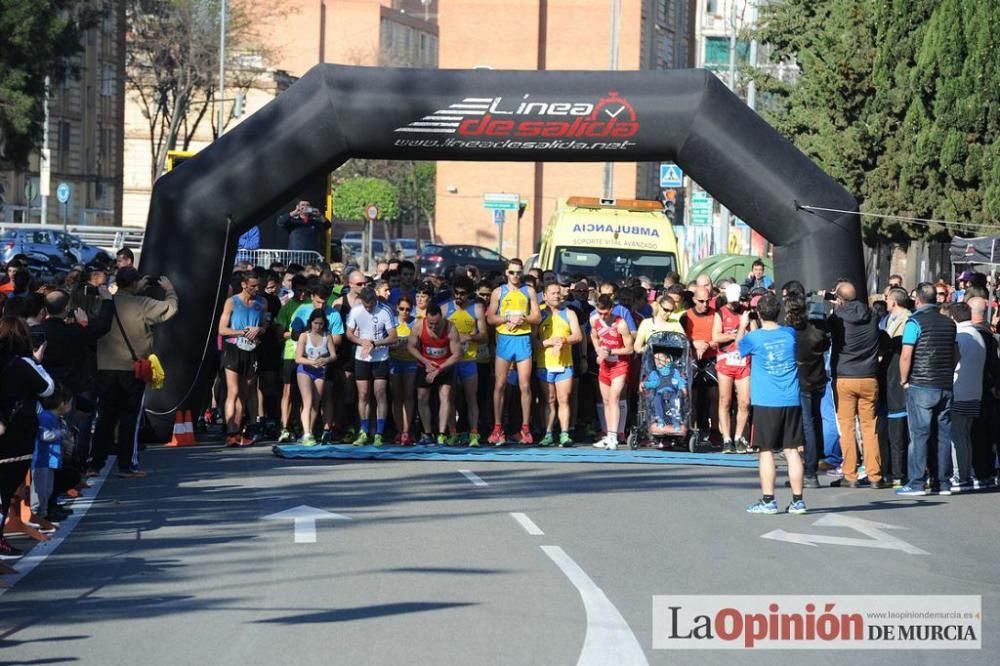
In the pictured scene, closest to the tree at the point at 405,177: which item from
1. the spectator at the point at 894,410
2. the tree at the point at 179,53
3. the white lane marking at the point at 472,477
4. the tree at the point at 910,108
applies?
the tree at the point at 179,53

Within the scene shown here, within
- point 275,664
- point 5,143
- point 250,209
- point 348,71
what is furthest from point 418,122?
point 5,143

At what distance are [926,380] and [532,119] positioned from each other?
5.53 metres

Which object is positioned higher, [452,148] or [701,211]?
[701,211]

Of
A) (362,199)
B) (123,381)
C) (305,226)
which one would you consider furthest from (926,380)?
(362,199)

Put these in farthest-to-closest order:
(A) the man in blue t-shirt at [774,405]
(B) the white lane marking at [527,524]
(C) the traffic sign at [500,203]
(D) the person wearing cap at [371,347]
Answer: (C) the traffic sign at [500,203] < (D) the person wearing cap at [371,347] < (A) the man in blue t-shirt at [774,405] < (B) the white lane marking at [527,524]

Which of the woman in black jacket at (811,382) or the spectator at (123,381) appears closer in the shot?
the spectator at (123,381)

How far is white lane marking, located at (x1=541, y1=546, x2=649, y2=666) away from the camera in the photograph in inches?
309

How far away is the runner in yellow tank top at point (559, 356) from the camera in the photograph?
1872 cm

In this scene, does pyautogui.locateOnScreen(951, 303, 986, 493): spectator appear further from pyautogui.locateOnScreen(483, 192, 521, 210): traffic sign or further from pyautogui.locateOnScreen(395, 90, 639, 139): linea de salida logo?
pyautogui.locateOnScreen(483, 192, 521, 210): traffic sign

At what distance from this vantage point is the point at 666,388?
17984 mm

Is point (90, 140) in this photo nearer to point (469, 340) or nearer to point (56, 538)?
point (469, 340)

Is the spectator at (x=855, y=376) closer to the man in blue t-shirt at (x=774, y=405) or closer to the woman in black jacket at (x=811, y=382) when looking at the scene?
the woman in black jacket at (x=811, y=382)

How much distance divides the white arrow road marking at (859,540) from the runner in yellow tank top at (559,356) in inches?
233

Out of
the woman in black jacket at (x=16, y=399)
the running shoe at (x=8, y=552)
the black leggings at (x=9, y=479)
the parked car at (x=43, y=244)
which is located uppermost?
the parked car at (x=43, y=244)
